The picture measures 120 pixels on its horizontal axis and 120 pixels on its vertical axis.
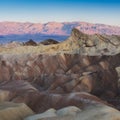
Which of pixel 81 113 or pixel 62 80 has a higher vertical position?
pixel 81 113

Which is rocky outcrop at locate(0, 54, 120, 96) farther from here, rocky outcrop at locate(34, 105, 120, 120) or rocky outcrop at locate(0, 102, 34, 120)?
rocky outcrop at locate(34, 105, 120, 120)

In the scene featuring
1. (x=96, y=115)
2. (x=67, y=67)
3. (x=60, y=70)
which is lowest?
(x=60, y=70)

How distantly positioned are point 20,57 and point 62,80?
12.7 meters

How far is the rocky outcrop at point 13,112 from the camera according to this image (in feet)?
109

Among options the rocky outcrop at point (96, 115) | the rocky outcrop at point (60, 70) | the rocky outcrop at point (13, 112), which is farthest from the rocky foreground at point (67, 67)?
the rocky outcrop at point (96, 115)

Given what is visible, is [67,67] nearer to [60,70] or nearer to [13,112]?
[60,70]

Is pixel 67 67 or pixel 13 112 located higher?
pixel 13 112

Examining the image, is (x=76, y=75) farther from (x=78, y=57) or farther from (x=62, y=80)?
(x=78, y=57)

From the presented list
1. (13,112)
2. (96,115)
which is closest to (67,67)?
(13,112)

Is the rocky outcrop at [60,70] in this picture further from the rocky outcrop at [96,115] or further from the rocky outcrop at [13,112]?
the rocky outcrop at [96,115]

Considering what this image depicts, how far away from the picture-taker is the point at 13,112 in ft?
113

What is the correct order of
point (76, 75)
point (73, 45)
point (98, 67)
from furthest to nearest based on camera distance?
point (73, 45)
point (98, 67)
point (76, 75)

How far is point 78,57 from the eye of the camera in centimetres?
6881

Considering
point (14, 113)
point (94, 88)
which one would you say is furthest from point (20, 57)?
point (14, 113)
